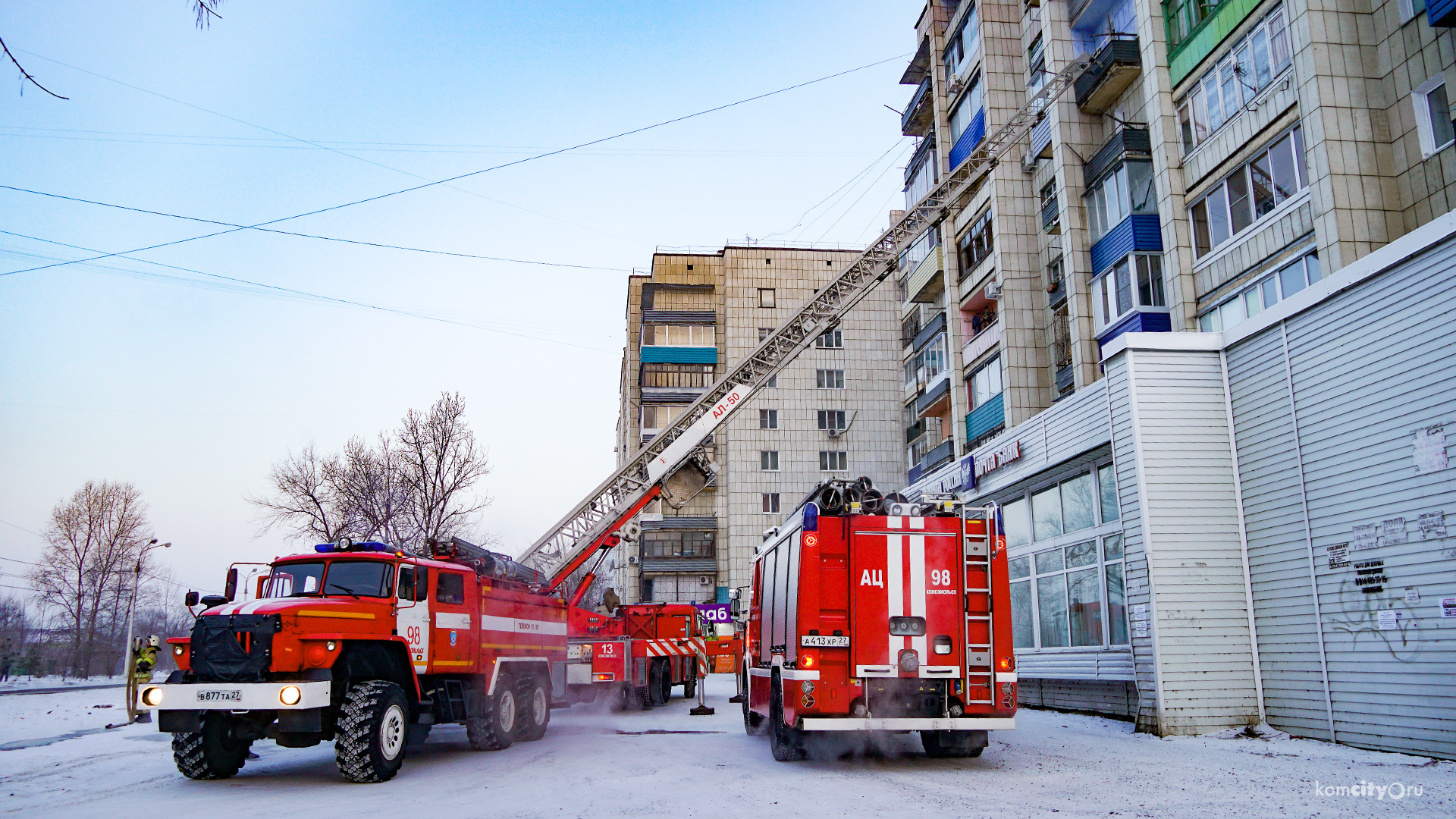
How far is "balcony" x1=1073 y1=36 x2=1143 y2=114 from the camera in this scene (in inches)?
901

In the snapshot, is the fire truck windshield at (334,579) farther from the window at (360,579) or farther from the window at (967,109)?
the window at (967,109)

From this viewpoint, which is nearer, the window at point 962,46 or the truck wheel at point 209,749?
the truck wheel at point 209,749

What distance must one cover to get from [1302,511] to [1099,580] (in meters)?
4.65

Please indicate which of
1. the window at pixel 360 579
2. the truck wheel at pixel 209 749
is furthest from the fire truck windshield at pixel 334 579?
the truck wheel at pixel 209 749

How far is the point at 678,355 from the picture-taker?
187 ft

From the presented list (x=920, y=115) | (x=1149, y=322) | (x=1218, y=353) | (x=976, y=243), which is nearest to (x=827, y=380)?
(x=920, y=115)

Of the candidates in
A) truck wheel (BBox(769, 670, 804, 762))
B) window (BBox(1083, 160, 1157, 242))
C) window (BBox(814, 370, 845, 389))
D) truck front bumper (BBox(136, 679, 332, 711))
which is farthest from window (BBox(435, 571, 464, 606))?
window (BBox(814, 370, 845, 389))

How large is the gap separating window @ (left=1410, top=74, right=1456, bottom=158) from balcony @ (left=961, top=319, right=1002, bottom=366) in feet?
41.7

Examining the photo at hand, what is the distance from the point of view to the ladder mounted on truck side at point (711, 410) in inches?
837

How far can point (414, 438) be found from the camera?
38656mm

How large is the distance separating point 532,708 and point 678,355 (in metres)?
42.7

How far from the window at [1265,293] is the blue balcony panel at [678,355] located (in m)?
38.6

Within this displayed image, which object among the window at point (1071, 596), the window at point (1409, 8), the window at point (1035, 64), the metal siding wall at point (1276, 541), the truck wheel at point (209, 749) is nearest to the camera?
the truck wheel at point (209, 749)

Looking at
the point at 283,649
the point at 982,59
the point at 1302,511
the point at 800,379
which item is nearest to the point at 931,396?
the point at 982,59
